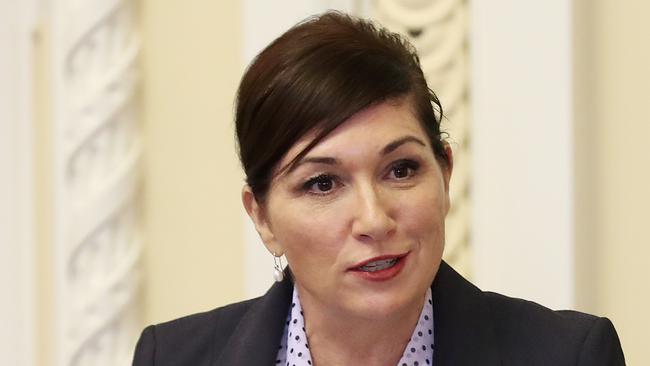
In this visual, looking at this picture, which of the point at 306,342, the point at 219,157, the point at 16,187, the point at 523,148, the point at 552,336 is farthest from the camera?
the point at 16,187

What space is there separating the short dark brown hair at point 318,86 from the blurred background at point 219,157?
53 centimetres

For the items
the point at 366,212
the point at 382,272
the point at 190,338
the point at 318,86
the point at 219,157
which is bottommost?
the point at 190,338

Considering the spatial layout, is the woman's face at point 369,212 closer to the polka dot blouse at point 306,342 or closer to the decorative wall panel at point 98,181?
the polka dot blouse at point 306,342

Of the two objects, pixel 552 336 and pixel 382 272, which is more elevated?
pixel 382 272

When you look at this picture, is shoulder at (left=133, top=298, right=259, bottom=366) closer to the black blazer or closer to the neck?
the black blazer

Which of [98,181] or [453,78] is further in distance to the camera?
[98,181]

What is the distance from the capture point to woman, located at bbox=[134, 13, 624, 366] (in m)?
2.26

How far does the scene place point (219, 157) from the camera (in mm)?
3316

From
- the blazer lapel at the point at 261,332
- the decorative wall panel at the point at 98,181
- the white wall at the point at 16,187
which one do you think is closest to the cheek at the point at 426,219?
the blazer lapel at the point at 261,332

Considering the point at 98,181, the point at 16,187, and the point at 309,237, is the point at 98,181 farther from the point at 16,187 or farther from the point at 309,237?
the point at 309,237

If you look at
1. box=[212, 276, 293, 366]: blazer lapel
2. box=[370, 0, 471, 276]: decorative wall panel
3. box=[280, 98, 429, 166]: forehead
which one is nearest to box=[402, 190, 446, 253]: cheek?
box=[280, 98, 429, 166]: forehead

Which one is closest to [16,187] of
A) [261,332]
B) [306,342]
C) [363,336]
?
[261,332]

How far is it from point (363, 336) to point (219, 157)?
3.34 ft

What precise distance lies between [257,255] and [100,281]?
47cm
